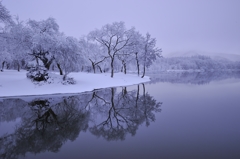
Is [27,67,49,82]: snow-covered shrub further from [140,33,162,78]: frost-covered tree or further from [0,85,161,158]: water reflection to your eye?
[140,33,162,78]: frost-covered tree

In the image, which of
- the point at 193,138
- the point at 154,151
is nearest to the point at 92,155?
the point at 154,151

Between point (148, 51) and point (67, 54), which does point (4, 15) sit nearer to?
point (67, 54)

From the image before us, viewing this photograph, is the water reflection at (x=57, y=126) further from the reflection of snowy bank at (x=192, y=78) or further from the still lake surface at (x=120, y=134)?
the reflection of snowy bank at (x=192, y=78)

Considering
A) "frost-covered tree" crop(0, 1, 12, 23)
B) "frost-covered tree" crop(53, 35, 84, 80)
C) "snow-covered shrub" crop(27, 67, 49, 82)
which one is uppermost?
"frost-covered tree" crop(0, 1, 12, 23)

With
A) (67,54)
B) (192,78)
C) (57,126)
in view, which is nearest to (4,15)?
(67,54)

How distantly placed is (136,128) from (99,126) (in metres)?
2.02

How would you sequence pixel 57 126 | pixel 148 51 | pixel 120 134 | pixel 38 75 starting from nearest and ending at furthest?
pixel 120 134 → pixel 57 126 → pixel 38 75 → pixel 148 51

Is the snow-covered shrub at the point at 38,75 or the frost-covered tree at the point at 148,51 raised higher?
the frost-covered tree at the point at 148,51

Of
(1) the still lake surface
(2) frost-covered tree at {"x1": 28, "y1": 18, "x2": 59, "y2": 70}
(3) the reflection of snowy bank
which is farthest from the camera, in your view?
(3) the reflection of snowy bank

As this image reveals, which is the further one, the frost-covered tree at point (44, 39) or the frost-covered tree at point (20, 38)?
the frost-covered tree at point (20, 38)

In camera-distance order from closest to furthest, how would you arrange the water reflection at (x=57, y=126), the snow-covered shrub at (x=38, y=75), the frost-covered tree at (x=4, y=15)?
the water reflection at (x=57, y=126) < the frost-covered tree at (x=4, y=15) < the snow-covered shrub at (x=38, y=75)

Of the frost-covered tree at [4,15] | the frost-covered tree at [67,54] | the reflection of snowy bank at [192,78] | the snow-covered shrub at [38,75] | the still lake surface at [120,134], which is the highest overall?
the frost-covered tree at [4,15]

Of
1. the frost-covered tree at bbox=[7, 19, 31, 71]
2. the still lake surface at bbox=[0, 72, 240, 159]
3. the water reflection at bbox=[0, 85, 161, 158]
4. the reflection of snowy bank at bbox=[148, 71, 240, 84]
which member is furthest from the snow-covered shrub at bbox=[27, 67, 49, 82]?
the reflection of snowy bank at bbox=[148, 71, 240, 84]

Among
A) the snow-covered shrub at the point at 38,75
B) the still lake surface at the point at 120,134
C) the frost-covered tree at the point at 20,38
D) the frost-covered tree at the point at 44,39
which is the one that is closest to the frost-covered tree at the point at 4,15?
the frost-covered tree at the point at 20,38
